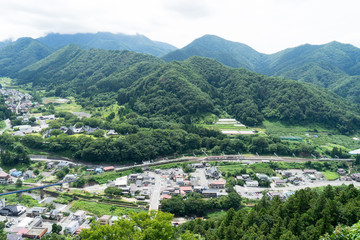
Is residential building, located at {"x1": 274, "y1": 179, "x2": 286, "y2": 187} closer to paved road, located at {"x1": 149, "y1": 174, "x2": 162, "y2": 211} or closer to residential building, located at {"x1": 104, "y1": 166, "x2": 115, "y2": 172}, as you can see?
paved road, located at {"x1": 149, "y1": 174, "x2": 162, "y2": 211}

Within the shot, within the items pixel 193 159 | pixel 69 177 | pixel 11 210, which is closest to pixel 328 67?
pixel 193 159

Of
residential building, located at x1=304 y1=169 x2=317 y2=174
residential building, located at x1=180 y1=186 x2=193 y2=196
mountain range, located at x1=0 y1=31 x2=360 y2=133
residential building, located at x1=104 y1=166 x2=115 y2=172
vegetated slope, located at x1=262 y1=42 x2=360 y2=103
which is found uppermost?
vegetated slope, located at x1=262 y1=42 x2=360 y2=103

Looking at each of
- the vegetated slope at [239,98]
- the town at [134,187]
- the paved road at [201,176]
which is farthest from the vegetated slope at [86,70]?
the paved road at [201,176]

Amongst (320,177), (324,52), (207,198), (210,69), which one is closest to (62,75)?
(210,69)

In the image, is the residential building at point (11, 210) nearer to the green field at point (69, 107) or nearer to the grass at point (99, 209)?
the grass at point (99, 209)

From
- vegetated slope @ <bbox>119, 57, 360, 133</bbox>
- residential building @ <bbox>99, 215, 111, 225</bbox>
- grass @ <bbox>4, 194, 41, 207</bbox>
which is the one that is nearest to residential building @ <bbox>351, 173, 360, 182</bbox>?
vegetated slope @ <bbox>119, 57, 360, 133</bbox>

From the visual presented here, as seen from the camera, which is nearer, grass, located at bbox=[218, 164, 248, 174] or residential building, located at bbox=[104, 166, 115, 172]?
residential building, located at bbox=[104, 166, 115, 172]
